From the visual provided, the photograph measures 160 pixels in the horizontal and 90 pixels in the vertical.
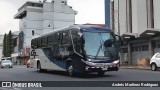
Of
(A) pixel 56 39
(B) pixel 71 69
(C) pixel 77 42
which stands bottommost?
(B) pixel 71 69

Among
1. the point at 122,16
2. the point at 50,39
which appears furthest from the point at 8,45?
the point at 50,39

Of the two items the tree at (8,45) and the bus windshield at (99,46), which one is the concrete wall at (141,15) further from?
the tree at (8,45)

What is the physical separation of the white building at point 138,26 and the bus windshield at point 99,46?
68.7 feet

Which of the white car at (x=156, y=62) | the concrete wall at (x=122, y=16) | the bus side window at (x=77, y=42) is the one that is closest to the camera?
the bus side window at (x=77, y=42)

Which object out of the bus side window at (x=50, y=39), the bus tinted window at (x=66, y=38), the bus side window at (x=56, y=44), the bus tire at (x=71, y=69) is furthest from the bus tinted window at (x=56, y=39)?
the bus tire at (x=71, y=69)

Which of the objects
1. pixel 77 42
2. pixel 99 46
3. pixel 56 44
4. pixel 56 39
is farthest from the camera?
pixel 56 39

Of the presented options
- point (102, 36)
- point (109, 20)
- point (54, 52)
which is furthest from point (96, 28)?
point (109, 20)

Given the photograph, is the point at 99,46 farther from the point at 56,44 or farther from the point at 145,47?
the point at 145,47

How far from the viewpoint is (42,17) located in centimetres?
11225

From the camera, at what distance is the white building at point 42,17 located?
4291 inches

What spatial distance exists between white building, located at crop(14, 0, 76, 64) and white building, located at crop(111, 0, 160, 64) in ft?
178

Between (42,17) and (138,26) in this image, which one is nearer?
(138,26)

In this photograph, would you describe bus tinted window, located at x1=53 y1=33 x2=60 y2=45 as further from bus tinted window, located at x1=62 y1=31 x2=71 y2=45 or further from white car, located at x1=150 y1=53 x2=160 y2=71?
white car, located at x1=150 y1=53 x2=160 y2=71

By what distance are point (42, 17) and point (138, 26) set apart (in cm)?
6593
